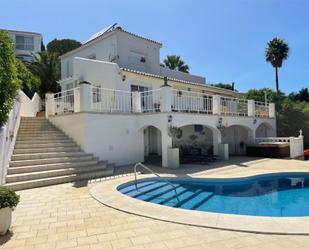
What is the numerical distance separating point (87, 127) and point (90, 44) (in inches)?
449

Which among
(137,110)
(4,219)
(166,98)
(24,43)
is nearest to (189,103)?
(166,98)

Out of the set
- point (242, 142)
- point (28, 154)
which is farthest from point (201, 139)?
point (28, 154)

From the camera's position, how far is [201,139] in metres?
22.0

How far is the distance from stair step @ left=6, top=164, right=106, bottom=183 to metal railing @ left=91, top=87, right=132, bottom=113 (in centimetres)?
383

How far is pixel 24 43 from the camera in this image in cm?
4506

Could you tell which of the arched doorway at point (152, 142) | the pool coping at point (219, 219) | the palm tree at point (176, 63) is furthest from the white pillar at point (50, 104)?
the palm tree at point (176, 63)

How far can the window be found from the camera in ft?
147

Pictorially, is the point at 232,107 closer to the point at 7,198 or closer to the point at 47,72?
the point at 7,198

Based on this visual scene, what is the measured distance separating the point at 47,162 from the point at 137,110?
6029 mm

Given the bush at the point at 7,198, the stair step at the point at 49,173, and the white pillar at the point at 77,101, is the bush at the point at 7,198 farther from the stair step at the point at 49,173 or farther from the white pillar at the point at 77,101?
the white pillar at the point at 77,101

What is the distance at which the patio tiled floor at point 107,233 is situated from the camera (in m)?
4.63

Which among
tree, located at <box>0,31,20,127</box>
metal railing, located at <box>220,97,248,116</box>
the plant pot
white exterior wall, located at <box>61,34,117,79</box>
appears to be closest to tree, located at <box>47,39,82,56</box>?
white exterior wall, located at <box>61,34,117,79</box>

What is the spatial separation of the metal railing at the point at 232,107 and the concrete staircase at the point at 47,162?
9050 millimetres

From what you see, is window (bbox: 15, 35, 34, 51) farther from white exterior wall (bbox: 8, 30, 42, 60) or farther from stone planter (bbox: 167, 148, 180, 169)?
stone planter (bbox: 167, 148, 180, 169)
